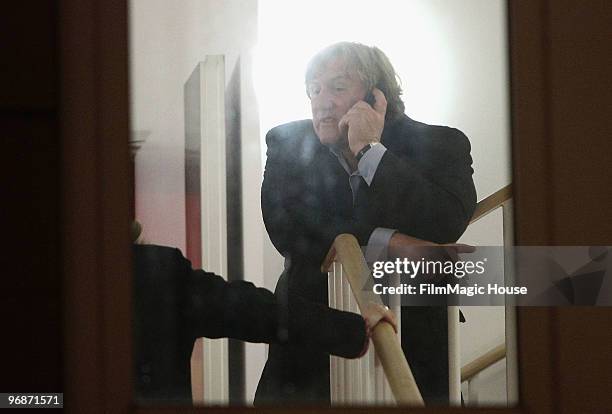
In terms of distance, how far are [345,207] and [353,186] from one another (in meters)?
0.03

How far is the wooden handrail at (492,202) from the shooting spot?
1077 millimetres

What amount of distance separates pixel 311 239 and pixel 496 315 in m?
0.29

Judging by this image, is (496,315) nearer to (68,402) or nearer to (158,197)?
(158,197)

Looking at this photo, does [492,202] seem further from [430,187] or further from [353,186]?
[353,186]

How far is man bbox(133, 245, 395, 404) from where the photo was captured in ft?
3.54

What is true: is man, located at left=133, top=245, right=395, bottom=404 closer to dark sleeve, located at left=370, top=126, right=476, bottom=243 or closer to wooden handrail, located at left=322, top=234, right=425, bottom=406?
wooden handrail, located at left=322, top=234, right=425, bottom=406

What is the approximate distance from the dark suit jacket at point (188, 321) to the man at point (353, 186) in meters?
0.03

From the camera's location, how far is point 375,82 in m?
1.09

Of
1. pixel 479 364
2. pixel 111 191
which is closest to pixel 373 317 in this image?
pixel 479 364

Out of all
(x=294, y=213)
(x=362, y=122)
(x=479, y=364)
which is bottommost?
(x=479, y=364)

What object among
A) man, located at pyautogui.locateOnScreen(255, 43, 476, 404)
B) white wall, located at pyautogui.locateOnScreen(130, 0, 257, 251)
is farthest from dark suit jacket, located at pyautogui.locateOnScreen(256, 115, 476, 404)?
white wall, located at pyautogui.locateOnScreen(130, 0, 257, 251)

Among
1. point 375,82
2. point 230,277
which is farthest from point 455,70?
point 230,277

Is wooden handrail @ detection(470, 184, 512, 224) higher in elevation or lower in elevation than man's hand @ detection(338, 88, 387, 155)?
lower

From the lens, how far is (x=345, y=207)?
1086 millimetres
